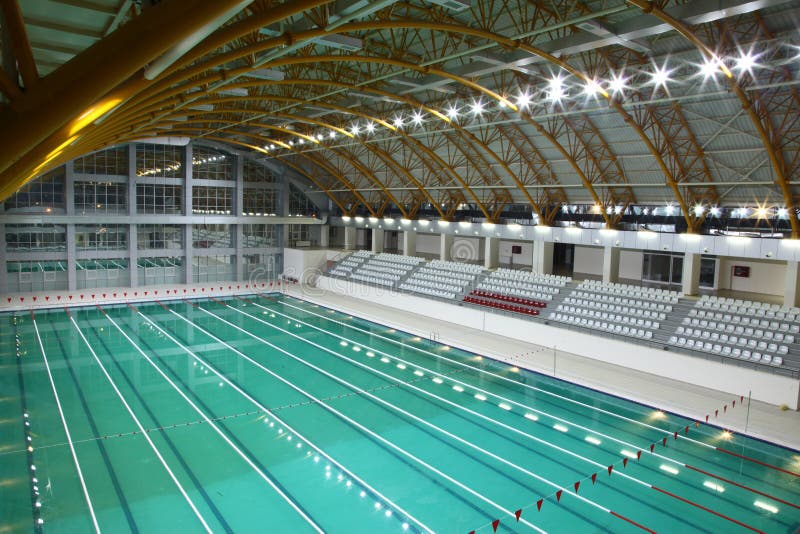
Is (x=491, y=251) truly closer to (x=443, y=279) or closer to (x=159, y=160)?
(x=443, y=279)

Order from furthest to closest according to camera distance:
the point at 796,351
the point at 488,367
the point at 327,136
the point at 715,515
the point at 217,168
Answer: the point at 217,168 → the point at 327,136 → the point at 488,367 → the point at 796,351 → the point at 715,515

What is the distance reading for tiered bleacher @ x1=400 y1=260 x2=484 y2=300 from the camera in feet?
106

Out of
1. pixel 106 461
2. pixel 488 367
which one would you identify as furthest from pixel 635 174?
pixel 106 461

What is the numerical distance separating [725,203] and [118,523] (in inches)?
1010

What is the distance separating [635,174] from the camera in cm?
2586

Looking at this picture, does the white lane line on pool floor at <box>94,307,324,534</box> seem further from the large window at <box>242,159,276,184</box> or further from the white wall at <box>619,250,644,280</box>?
the white wall at <box>619,250,644,280</box>

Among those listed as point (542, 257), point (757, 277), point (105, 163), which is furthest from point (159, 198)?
point (757, 277)

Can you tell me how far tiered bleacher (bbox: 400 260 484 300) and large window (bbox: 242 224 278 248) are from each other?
14405 mm

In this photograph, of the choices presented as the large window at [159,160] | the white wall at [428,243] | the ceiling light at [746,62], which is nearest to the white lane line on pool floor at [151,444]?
the ceiling light at [746,62]

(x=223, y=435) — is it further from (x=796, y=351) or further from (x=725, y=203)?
(x=725, y=203)

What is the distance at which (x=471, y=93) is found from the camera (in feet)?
78.7

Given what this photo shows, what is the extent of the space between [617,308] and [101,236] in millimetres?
33358

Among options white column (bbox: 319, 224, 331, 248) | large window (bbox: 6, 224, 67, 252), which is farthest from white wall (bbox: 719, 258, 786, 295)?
large window (bbox: 6, 224, 67, 252)

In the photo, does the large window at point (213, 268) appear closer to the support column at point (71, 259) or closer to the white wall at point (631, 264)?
the support column at point (71, 259)
